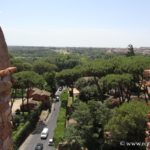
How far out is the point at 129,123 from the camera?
24.8 m

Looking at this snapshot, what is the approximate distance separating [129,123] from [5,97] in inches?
853

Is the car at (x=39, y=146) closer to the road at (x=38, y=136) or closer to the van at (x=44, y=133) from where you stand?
the road at (x=38, y=136)

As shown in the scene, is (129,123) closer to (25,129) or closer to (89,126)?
(89,126)

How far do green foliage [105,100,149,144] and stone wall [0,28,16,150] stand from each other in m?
21.4

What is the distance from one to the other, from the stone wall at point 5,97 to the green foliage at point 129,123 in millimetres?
21406

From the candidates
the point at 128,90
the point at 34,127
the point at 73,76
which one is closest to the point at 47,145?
the point at 34,127

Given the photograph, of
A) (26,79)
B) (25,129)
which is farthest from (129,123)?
(26,79)

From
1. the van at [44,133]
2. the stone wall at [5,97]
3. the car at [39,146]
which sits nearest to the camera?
the stone wall at [5,97]

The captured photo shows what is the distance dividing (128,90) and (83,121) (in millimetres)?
20454

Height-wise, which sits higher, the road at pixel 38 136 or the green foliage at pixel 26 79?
the green foliage at pixel 26 79

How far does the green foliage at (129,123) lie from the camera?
24.8 meters

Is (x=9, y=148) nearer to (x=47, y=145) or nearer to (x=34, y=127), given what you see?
(x=47, y=145)

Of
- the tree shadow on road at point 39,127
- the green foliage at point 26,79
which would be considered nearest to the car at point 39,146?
the tree shadow on road at point 39,127

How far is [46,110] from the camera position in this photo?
173ft
